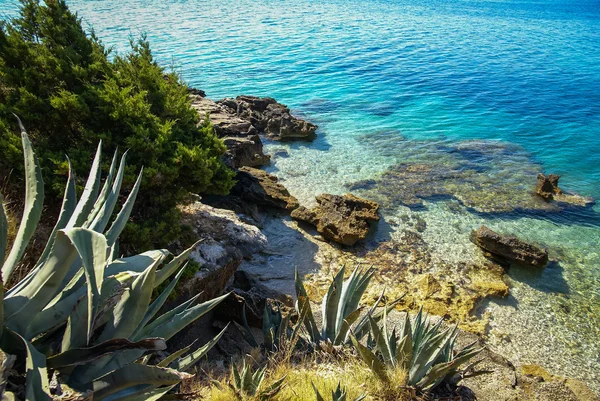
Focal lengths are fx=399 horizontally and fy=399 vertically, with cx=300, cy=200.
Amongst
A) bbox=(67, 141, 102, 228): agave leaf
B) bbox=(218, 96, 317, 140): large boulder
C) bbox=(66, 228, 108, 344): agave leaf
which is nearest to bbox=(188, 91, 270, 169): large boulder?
bbox=(218, 96, 317, 140): large boulder

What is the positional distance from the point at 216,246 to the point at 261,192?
3602 mm

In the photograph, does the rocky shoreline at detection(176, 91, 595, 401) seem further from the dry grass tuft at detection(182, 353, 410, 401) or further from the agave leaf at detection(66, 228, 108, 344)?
the agave leaf at detection(66, 228, 108, 344)

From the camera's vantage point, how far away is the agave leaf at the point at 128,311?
91.9 inches

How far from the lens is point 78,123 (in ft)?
20.2

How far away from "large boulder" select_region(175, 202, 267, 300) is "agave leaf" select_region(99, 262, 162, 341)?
3238 millimetres

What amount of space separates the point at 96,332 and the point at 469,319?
22.0ft

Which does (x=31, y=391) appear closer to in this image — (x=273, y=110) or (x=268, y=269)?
(x=268, y=269)

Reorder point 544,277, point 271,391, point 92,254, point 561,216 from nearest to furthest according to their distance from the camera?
point 92,254
point 271,391
point 544,277
point 561,216

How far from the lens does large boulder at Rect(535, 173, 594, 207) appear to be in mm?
12109

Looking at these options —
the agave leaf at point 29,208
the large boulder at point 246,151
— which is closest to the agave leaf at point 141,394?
the agave leaf at point 29,208

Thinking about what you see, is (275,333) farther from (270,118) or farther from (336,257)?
(270,118)

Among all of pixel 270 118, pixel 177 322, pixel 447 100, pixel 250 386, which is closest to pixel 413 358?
pixel 250 386

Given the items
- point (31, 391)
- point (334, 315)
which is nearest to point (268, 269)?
point (334, 315)

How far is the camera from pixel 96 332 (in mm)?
2477
